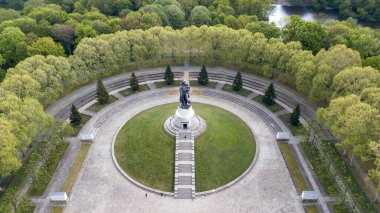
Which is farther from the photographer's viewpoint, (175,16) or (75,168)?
(175,16)

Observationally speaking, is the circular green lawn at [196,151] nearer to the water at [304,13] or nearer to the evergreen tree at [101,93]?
the evergreen tree at [101,93]

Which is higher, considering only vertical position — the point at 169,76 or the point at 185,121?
the point at 169,76

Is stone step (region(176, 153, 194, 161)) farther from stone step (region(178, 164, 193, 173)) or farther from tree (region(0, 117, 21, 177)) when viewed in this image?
tree (region(0, 117, 21, 177))

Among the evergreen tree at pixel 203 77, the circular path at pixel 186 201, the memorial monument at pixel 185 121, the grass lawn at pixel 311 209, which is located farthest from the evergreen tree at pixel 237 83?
the grass lawn at pixel 311 209

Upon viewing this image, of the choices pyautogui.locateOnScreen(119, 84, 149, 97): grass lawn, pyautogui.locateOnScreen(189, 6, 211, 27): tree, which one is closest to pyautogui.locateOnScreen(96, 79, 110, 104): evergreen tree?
pyautogui.locateOnScreen(119, 84, 149, 97): grass lawn

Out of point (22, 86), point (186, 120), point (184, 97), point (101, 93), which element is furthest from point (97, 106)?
point (184, 97)

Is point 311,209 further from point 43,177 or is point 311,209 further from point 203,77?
point 43,177
